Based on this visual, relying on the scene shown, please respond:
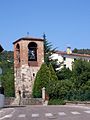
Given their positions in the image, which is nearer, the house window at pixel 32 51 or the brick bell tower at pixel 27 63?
the brick bell tower at pixel 27 63

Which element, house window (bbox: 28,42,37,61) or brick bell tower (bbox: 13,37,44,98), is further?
house window (bbox: 28,42,37,61)

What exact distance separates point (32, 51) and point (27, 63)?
3453mm

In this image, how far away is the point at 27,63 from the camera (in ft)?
208

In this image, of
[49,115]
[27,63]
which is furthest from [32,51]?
[49,115]

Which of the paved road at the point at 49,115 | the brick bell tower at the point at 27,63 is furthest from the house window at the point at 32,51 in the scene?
the paved road at the point at 49,115

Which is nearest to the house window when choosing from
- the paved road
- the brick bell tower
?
the brick bell tower

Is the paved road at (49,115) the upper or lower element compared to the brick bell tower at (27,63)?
lower

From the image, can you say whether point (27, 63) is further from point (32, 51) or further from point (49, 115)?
point (49, 115)

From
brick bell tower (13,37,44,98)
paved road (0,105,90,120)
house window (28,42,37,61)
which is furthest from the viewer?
house window (28,42,37,61)

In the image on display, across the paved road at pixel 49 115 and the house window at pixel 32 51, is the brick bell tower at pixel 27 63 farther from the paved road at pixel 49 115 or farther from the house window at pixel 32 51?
the paved road at pixel 49 115

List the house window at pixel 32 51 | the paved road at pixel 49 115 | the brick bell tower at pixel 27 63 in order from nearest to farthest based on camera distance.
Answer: the paved road at pixel 49 115 < the brick bell tower at pixel 27 63 < the house window at pixel 32 51

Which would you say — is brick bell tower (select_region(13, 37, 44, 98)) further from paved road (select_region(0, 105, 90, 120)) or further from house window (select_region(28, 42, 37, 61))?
paved road (select_region(0, 105, 90, 120))

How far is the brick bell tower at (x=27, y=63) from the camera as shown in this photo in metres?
63.0

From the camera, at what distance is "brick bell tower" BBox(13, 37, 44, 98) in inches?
2479
